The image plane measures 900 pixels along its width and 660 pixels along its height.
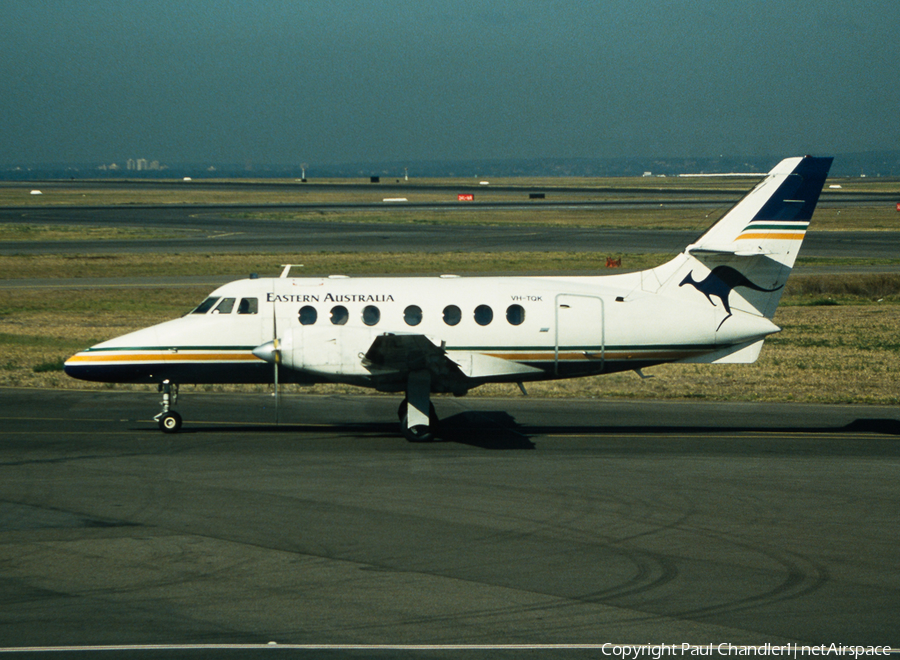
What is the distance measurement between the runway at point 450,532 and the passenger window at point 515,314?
2.46 metres

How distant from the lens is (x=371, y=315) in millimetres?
18469

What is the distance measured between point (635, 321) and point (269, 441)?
794 centimetres

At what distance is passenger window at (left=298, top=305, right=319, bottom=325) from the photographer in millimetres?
18500

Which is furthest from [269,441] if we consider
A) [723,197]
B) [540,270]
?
[723,197]

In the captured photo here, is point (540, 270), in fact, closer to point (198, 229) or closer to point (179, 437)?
point (179, 437)

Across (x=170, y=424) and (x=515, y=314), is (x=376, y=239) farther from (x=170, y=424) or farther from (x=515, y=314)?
(x=515, y=314)

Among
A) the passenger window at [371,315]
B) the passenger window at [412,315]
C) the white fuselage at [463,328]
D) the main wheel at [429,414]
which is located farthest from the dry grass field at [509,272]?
the passenger window at [371,315]

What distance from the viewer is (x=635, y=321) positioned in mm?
18750

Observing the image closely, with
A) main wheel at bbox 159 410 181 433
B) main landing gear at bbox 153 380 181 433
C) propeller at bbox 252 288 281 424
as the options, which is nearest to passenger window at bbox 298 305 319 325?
propeller at bbox 252 288 281 424

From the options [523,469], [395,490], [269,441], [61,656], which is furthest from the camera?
[269,441]

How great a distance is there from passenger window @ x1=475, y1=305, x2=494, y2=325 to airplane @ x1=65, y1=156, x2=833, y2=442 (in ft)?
0.10

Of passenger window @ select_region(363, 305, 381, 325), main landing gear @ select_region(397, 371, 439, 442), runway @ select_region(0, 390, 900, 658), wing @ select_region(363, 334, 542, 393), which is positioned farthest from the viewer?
passenger window @ select_region(363, 305, 381, 325)

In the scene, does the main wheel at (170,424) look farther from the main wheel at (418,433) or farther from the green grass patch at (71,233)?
the green grass patch at (71,233)

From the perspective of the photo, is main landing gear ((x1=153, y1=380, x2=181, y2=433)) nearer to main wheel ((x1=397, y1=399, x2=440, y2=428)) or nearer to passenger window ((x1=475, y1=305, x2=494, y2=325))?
main wheel ((x1=397, y1=399, x2=440, y2=428))
